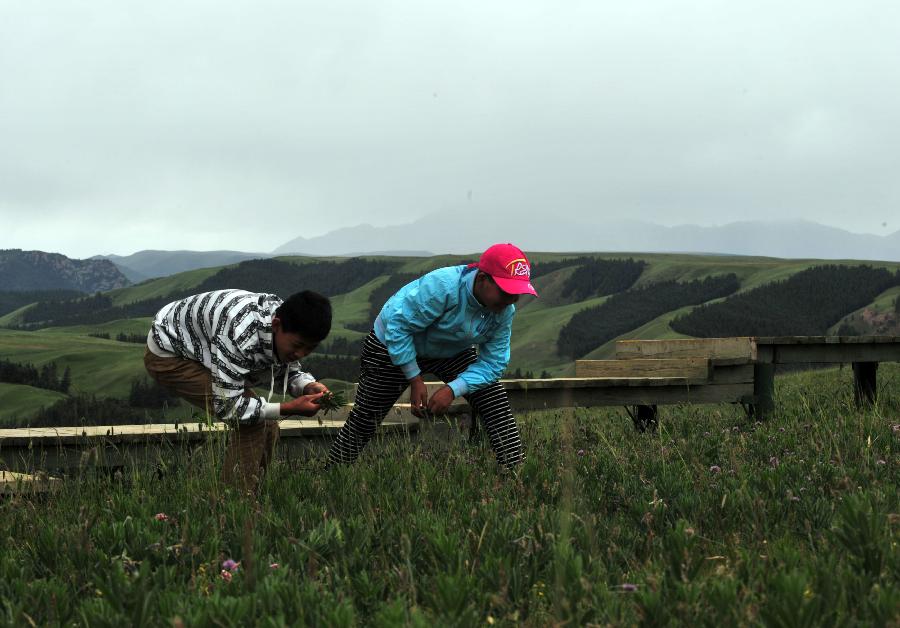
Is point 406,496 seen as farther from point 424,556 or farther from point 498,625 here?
point 498,625

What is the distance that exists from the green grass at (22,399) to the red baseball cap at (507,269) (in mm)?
88942

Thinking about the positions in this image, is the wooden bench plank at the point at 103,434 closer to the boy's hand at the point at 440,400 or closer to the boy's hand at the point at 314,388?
the boy's hand at the point at 314,388

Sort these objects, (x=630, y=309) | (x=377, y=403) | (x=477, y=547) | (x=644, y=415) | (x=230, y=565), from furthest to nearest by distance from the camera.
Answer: (x=630, y=309)
(x=644, y=415)
(x=377, y=403)
(x=477, y=547)
(x=230, y=565)

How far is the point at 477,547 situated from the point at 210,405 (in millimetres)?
2753

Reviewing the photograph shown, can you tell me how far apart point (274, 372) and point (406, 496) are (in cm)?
146

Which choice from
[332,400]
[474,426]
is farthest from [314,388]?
[474,426]

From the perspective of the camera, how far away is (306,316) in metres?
4.45

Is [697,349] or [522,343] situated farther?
[522,343]

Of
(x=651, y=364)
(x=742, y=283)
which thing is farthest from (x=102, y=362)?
(x=651, y=364)

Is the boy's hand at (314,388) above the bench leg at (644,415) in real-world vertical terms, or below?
above

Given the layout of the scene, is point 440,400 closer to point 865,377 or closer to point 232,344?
point 232,344

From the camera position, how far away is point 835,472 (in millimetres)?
4164

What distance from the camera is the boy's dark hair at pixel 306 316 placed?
4457mm

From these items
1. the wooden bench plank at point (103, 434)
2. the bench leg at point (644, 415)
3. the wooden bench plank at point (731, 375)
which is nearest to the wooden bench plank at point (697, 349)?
the wooden bench plank at point (731, 375)
